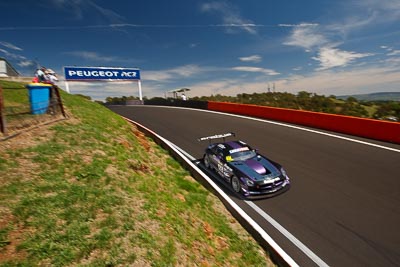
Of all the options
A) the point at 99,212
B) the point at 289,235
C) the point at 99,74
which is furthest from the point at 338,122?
the point at 99,74

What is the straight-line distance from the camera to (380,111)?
2470 centimetres

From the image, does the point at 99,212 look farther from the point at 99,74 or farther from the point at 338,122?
the point at 99,74

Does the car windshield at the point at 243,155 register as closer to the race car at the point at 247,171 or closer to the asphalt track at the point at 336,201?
the race car at the point at 247,171

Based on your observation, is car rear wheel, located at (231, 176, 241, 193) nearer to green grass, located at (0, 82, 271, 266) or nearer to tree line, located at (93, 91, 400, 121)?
green grass, located at (0, 82, 271, 266)

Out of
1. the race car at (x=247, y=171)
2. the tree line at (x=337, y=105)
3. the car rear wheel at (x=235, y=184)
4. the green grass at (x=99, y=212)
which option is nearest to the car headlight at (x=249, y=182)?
the race car at (x=247, y=171)

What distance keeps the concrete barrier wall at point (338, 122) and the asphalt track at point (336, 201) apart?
73cm

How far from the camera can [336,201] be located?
7254 millimetres

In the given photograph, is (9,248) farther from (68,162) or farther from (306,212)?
(306,212)

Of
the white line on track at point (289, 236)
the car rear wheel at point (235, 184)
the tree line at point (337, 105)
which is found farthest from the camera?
the tree line at point (337, 105)

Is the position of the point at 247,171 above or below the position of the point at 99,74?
below

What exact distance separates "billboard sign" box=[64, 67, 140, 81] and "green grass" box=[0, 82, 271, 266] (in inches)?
1256

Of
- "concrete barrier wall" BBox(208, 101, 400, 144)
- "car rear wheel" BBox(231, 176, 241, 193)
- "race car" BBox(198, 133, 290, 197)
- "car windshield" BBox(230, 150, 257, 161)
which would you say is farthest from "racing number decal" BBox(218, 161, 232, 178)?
"concrete barrier wall" BBox(208, 101, 400, 144)

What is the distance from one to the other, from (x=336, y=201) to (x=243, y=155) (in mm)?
3297

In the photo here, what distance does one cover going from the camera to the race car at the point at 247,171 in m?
7.71
